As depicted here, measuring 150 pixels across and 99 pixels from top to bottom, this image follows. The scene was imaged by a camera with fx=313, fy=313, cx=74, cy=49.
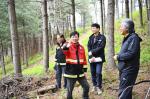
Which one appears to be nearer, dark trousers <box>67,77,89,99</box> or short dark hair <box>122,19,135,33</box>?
short dark hair <box>122,19,135,33</box>

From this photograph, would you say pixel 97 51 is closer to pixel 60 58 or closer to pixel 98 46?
pixel 98 46

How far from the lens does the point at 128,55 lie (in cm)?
702

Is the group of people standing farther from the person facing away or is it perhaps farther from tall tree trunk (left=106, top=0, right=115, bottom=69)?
tall tree trunk (left=106, top=0, right=115, bottom=69)

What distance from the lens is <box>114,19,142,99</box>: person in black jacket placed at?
700cm

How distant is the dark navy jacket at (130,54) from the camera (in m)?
6.99

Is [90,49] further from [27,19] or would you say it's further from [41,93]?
[27,19]

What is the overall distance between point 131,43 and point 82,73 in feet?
7.92

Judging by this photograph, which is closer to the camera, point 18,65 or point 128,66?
point 128,66

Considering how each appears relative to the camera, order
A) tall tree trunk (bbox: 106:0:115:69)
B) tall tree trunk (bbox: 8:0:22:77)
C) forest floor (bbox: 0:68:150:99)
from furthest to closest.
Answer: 1. tall tree trunk (bbox: 8:0:22:77)
2. tall tree trunk (bbox: 106:0:115:69)
3. forest floor (bbox: 0:68:150:99)

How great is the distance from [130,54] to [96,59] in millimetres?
2906

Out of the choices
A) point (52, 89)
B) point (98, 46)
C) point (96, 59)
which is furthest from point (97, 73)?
point (52, 89)

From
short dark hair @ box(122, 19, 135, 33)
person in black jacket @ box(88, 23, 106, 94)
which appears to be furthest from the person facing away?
short dark hair @ box(122, 19, 135, 33)

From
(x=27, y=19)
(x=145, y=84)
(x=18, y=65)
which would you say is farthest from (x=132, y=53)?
(x=27, y=19)

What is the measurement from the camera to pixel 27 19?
3547 centimetres
